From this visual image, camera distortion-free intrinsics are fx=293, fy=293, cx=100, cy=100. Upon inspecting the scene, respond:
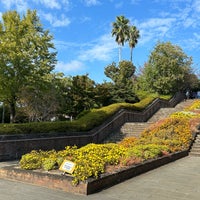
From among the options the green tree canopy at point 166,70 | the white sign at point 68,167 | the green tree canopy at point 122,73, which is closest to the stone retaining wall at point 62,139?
the white sign at point 68,167

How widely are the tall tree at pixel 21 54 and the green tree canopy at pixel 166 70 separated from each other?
47.7ft

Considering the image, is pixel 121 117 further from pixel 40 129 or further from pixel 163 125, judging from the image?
pixel 40 129

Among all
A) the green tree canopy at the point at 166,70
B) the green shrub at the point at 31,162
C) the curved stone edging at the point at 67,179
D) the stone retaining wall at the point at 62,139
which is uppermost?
the green tree canopy at the point at 166,70

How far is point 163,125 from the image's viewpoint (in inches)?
597

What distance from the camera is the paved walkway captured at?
6339mm

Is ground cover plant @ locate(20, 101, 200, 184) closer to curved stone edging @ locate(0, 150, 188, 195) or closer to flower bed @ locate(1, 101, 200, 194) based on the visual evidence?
flower bed @ locate(1, 101, 200, 194)

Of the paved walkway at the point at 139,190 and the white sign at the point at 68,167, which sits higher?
the white sign at the point at 68,167

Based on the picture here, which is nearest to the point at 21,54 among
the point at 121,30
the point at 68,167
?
the point at 68,167

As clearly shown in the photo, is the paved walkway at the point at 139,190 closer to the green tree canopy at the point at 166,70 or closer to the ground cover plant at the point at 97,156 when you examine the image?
the ground cover plant at the point at 97,156

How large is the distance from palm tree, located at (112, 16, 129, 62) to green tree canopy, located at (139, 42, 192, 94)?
19526 millimetres

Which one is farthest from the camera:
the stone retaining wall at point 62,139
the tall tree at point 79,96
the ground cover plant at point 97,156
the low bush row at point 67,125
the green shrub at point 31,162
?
the tall tree at point 79,96

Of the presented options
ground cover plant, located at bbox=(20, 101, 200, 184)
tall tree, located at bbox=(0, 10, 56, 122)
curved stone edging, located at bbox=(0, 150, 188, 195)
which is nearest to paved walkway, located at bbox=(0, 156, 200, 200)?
curved stone edging, located at bbox=(0, 150, 188, 195)

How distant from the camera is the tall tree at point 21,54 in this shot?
16422 millimetres

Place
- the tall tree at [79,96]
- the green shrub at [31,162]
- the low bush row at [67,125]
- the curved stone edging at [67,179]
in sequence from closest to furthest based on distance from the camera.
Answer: the curved stone edging at [67,179], the green shrub at [31,162], the low bush row at [67,125], the tall tree at [79,96]
